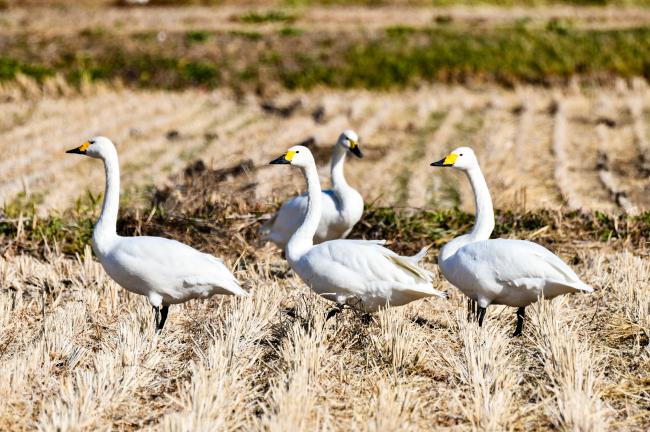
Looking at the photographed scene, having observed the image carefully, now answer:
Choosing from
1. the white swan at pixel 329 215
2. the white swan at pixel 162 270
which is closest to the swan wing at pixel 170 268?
the white swan at pixel 162 270

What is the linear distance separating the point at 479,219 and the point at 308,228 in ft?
4.08

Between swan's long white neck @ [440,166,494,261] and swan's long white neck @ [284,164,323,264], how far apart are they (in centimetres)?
92

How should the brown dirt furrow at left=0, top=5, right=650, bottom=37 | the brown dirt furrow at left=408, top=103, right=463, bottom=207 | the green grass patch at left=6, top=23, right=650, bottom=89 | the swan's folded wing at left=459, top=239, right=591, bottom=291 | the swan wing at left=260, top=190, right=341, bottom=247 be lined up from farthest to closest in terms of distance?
the brown dirt furrow at left=0, top=5, right=650, bottom=37
the green grass patch at left=6, top=23, right=650, bottom=89
the brown dirt furrow at left=408, top=103, right=463, bottom=207
the swan wing at left=260, top=190, right=341, bottom=247
the swan's folded wing at left=459, top=239, right=591, bottom=291

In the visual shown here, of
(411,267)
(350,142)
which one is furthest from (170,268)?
(350,142)

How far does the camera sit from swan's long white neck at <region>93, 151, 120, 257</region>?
6.83 metres

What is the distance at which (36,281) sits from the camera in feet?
27.6

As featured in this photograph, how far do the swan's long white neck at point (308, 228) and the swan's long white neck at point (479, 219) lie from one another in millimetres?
918

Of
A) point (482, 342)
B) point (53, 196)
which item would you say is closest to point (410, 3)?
point (53, 196)

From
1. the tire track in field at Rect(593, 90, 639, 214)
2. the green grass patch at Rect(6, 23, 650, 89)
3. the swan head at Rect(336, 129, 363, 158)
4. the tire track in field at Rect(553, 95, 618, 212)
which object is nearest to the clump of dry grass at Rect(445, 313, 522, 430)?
the swan head at Rect(336, 129, 363, 158)

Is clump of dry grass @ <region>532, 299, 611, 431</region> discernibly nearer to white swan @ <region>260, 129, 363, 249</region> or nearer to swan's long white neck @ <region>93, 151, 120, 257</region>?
white swan @ <region>260, 129, 363, 249</region>

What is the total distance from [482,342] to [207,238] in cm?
393

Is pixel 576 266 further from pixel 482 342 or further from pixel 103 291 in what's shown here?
pixel 103 291

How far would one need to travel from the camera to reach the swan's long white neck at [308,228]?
7.00 meters

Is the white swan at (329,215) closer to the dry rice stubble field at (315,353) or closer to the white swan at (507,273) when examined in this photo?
the dry rice stubble field at (315,353)
